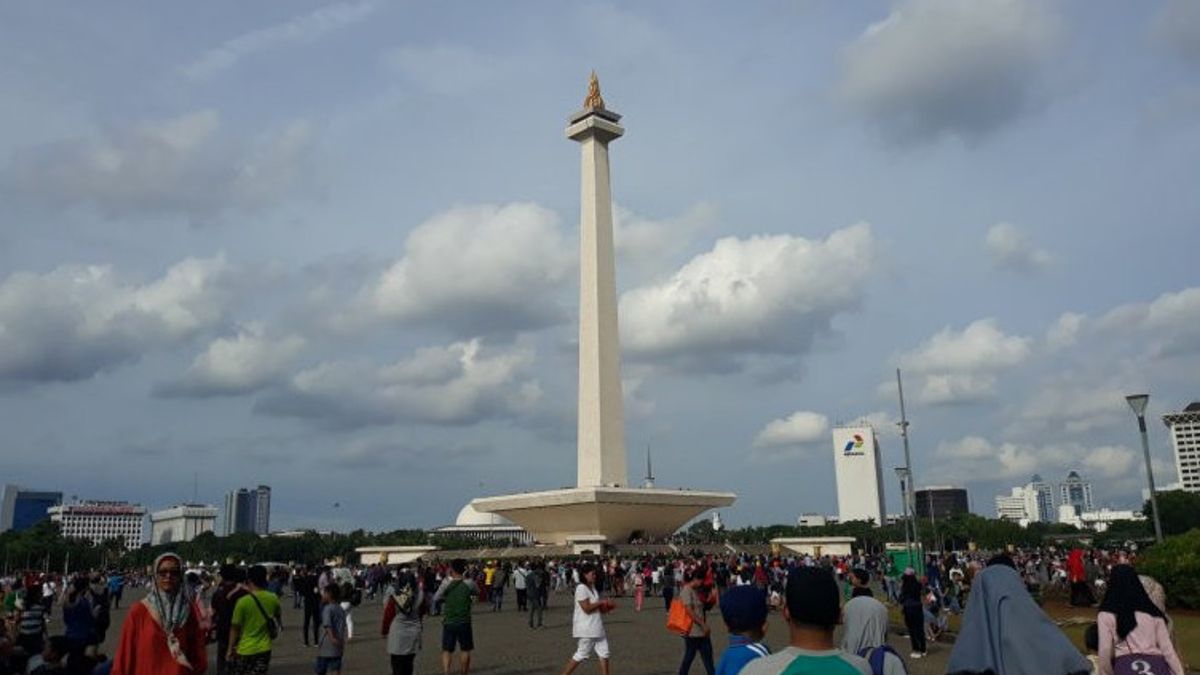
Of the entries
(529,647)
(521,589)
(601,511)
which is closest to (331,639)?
(529,647)

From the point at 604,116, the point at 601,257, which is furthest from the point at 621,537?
the point at 604,116

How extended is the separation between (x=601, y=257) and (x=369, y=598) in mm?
30829

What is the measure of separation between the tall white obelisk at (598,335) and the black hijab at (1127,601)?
178 ft

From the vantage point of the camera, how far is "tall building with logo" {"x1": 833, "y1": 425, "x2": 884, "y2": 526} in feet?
550

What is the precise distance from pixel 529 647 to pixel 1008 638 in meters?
13.6

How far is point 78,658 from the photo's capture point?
8086mm

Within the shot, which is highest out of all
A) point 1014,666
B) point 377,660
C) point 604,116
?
point 604,116

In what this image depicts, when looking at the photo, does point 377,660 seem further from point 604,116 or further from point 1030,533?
point 1030,533

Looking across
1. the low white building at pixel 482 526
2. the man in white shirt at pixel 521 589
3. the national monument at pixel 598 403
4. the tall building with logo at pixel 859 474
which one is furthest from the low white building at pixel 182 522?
the man in white shirt at pixel 521 589

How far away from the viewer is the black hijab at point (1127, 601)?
5.75 meters

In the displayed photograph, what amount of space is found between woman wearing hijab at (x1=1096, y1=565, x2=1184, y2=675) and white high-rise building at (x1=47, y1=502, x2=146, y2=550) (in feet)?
656

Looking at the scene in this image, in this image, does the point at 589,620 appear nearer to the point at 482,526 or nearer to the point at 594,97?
the point at 594,97

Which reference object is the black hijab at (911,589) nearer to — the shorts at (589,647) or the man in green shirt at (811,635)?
the shorts at (589,647)

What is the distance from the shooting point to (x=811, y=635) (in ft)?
10.7
